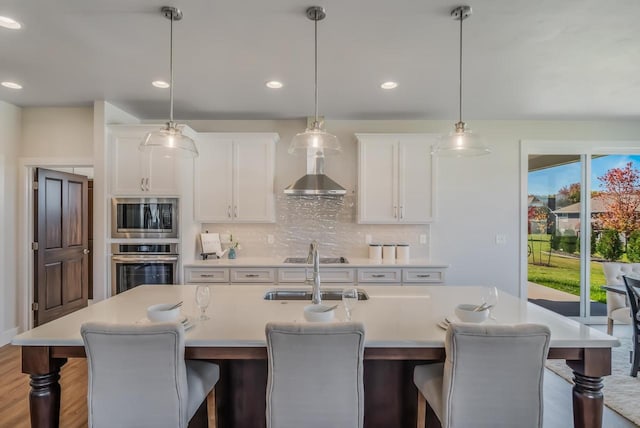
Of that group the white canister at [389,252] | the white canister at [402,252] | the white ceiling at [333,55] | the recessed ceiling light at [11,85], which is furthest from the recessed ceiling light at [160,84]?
the white canister at [402,252]

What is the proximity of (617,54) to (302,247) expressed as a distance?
3.48 metres

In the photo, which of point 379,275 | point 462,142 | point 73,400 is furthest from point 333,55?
point 73,400

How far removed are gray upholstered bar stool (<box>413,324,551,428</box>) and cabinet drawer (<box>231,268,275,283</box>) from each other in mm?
2591

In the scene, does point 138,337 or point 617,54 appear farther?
point 617,54

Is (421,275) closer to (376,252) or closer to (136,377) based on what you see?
(376,252)

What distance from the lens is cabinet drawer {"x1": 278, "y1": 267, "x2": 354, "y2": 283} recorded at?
3.89m

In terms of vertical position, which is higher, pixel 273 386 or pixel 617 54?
pixel 617 54

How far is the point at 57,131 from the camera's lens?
4035 millimetres

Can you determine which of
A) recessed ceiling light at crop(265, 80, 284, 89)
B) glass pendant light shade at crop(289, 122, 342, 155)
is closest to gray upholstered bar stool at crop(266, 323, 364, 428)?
glass pendant light shade at crop(289, 122, 342, 155)

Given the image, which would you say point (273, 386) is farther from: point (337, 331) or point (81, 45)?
point (81, 45)

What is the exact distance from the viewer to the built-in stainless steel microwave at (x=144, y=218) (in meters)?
3.81

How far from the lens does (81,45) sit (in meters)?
2.56

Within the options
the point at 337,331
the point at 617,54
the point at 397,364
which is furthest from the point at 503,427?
the point at 617,54

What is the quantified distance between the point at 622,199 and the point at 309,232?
423 cm
